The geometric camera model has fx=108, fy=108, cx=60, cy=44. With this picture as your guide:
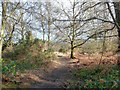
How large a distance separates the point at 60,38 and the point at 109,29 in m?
7.96

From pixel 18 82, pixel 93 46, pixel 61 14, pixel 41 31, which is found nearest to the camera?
pixel 18 82

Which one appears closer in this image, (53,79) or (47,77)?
(53,79)

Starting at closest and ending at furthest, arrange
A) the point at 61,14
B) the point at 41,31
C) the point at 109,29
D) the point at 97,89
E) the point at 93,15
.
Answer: the point at 97,89
the point at 109,29
the point at 93,15
the point at 61,14
the point at 41,31

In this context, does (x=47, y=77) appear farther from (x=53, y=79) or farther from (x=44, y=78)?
(x=53, y=79)

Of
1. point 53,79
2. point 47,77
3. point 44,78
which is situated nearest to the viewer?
point 53,79

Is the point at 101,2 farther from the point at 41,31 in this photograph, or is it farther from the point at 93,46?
the point at 41,31

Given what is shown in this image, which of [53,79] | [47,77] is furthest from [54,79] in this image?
[47,77]

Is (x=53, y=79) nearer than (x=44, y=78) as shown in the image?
Yes

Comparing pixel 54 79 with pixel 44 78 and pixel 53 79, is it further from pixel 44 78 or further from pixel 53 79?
pixel 44 78

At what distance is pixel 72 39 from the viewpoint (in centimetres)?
1548

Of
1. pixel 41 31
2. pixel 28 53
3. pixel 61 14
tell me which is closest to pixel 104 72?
pixel 28 53

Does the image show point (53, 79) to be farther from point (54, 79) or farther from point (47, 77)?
point (47, 77)

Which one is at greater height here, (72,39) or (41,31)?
(41,31)

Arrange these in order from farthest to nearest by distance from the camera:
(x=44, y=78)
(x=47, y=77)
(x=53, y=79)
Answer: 1. (x=47, y=77)
2. (x=44, y=78)
3. (x=53, y=79)
